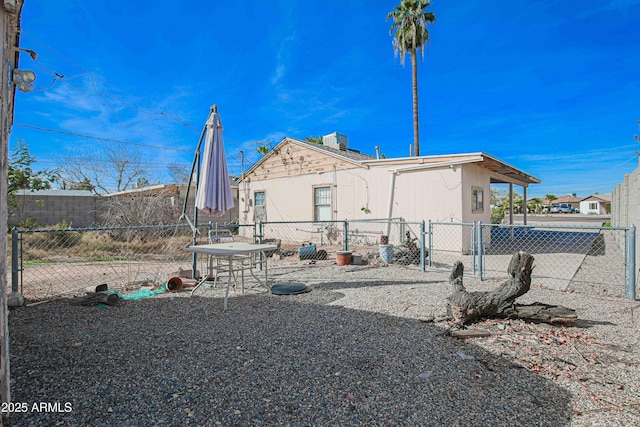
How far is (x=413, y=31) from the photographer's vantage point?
16250mm

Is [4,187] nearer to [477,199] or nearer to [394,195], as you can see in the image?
[394,195]

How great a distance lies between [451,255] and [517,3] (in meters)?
7.96

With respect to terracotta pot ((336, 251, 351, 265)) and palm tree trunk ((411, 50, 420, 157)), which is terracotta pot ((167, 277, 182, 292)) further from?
palm tree trunk ((411, 50, 420, 157))

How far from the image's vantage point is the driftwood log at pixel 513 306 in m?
3.48

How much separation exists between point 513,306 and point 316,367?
96.6 inches

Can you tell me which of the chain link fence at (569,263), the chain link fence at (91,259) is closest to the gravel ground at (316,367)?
the chain link fence at (569,263)

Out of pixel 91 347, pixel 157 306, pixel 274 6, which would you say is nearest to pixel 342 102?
pixel 274 6

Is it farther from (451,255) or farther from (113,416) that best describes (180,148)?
(113,416)

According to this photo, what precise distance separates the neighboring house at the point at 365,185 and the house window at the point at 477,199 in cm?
3

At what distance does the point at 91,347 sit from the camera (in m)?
2.99

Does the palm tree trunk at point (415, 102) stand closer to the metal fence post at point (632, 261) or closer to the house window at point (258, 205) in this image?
the house window at point (258, 205)

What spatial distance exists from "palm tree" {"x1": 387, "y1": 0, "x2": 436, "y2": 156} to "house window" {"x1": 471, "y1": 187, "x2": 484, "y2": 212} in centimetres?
703

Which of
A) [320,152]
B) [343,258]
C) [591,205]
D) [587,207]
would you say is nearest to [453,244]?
[343,258]

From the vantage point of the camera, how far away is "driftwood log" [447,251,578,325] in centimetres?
348
